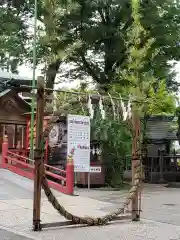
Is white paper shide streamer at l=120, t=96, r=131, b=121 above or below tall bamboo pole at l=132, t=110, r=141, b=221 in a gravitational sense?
above

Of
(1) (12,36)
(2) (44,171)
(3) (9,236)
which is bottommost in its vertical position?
(3) (9,236)

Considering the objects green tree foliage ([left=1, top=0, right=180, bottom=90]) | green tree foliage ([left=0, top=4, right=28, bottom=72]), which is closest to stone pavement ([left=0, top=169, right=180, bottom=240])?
green tree foliage ([left=1, top=0, right=180, bottom=90])

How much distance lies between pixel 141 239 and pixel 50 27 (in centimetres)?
435

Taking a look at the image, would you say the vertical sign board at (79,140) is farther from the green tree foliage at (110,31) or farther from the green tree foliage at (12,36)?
the green tree foliage at (12,36)

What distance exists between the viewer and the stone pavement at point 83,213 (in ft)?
28.7

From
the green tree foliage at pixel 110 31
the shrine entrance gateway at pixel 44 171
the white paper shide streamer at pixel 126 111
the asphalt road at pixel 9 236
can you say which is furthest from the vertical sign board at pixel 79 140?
the asphalt road at pixel 9 236

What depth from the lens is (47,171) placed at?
54.3ft

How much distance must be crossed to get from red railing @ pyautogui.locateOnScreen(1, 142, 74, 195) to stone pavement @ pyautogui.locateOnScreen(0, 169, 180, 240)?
0.38 m

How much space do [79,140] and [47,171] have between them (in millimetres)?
1737

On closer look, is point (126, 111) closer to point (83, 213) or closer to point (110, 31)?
point (83, 213)

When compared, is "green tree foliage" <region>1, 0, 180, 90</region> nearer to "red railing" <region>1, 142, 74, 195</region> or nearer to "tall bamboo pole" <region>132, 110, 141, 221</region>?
Result: "red railing" <region>1, 142, 74, 195</region>

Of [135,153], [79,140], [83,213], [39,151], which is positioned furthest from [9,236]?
[79,140]

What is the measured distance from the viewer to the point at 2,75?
973 inches

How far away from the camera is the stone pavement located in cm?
873
